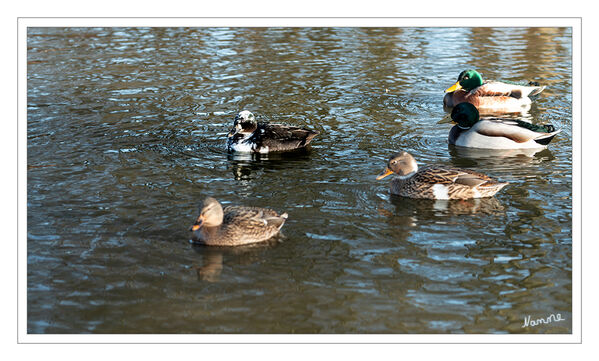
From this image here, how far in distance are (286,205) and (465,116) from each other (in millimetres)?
4785

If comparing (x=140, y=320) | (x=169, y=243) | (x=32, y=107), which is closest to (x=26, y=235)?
(x=169, y=243)

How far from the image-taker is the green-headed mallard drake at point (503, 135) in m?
12.5

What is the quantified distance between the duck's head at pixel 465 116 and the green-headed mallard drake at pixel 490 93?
2171 millimetres

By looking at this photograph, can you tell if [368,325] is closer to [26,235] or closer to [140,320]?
[140,320]

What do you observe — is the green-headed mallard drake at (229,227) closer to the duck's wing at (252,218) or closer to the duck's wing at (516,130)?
the duck's wing at (252,218)

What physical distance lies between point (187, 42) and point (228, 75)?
4.09m

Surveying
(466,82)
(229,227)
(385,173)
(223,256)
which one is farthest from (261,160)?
(466,82)

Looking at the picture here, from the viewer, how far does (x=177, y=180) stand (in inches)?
424

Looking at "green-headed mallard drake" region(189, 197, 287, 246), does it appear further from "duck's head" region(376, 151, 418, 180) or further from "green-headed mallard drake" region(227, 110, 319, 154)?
"green-headed mallard drake" region(227, 110, 319, 154)

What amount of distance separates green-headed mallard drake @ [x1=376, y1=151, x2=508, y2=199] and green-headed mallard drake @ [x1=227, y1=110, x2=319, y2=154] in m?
2.61

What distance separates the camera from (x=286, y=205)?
31.6 feet

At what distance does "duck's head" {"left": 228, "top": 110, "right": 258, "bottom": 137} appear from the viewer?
488 inches
